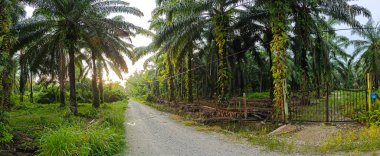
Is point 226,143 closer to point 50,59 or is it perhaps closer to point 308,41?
point 308,41

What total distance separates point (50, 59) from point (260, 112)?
52.3 feet

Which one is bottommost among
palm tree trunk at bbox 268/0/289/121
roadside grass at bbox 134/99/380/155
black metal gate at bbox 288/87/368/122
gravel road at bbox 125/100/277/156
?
gravel road at bbox 125/100/277/156

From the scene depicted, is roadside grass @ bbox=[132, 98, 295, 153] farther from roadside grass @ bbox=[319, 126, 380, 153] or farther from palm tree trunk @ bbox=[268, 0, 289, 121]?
palm tree trunk @ bbox=[268, 0, 289, 121]

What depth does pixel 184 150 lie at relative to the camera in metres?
8.33

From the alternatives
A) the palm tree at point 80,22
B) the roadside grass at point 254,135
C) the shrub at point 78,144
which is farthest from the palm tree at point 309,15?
the shrub at point 78,144

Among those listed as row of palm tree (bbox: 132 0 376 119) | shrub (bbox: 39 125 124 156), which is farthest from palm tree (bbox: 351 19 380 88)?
shrub (bbox: 39 125 124 156)

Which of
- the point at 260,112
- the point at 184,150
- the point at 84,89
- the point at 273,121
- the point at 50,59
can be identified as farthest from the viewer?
the point at 84,89

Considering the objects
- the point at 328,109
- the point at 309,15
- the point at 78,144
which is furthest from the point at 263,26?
the point at 78,144

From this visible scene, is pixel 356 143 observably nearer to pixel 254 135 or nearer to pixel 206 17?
pixel 254 135

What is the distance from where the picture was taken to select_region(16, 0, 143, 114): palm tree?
48.6 feet

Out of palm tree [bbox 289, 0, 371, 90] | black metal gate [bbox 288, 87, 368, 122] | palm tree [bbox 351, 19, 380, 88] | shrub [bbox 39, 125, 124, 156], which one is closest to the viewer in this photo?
shrub [bbox 39, 125, 124, 156]

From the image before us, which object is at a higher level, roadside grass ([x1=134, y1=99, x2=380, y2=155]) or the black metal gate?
the black metal gate

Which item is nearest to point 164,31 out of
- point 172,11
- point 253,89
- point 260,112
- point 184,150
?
point 172,11

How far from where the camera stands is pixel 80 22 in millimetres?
15898
